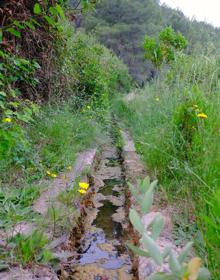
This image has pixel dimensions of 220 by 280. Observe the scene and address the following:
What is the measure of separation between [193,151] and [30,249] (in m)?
1.34

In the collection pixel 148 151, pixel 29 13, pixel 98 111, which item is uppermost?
pixel 29 13

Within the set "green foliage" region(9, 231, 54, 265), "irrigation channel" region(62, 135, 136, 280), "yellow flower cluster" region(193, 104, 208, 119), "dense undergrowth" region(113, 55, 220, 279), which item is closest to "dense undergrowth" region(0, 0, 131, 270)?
"green foliage" region(9, 231, 54, 265)

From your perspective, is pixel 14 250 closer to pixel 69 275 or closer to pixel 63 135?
pixel 69 275

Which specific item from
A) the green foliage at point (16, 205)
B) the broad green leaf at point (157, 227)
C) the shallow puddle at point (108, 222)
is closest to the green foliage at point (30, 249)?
the green foliage at point (16, 205)

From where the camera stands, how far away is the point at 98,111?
717cm

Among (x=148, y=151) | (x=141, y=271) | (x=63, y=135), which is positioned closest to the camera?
(x=141, y=271)

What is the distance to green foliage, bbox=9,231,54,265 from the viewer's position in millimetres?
1668

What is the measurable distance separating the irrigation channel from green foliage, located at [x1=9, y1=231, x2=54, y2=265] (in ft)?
0.92

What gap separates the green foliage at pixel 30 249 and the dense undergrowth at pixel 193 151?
31.2 inches

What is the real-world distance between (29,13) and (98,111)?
3561 millimetres

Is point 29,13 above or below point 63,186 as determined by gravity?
above

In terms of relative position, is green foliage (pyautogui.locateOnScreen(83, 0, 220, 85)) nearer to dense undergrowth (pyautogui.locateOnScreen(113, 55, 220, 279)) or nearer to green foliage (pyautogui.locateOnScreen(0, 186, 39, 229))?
dense undergrowth (pyautogui.locateOnScreen(113, 55, 220, 279))

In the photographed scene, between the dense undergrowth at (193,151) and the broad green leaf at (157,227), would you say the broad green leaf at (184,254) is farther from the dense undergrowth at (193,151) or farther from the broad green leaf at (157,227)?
the dense undergrowth at (193,151)

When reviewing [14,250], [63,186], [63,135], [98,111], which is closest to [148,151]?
[63,186]
